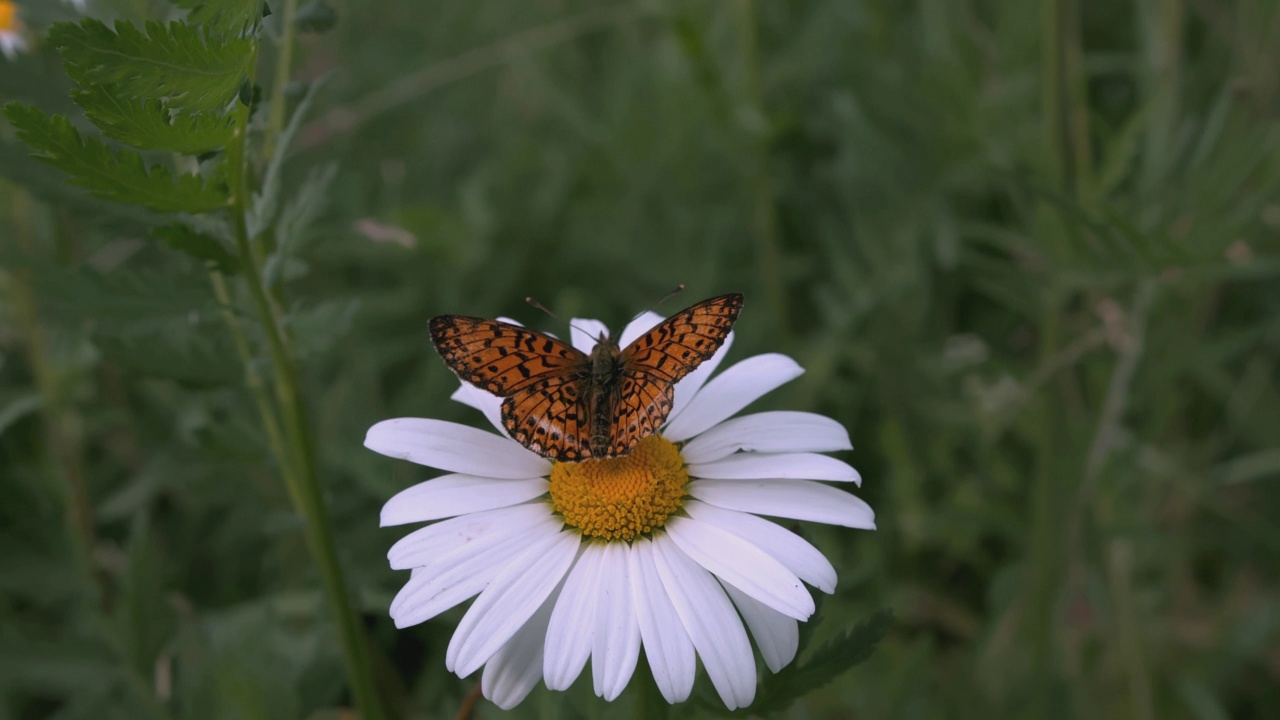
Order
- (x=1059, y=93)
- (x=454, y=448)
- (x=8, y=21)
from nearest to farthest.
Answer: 1. (x=454, y=448)
2. (x=1059, y=93)
3. (x=8, y=21)

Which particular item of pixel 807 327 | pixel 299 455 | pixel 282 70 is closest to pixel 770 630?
pixel 299 455

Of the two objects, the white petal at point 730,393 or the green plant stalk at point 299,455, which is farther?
the white petal at point 730,393

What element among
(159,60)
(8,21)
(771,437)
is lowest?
(771,437)

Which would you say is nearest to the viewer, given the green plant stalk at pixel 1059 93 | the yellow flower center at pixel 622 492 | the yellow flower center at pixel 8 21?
the yellow flower center at pixel 622 492

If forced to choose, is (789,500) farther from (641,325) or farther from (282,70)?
(282,70)

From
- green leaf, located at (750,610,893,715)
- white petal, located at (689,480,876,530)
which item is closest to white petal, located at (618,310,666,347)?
white petal, located at (689,480,876,530)

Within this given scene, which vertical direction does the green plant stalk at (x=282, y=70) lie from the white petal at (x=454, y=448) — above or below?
above

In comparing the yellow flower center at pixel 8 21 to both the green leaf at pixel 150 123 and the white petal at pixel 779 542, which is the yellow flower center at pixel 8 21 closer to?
the green leaf at pixel 150 123

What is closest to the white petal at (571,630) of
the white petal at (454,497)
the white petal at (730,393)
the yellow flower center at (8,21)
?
the white petal at (454,497)
